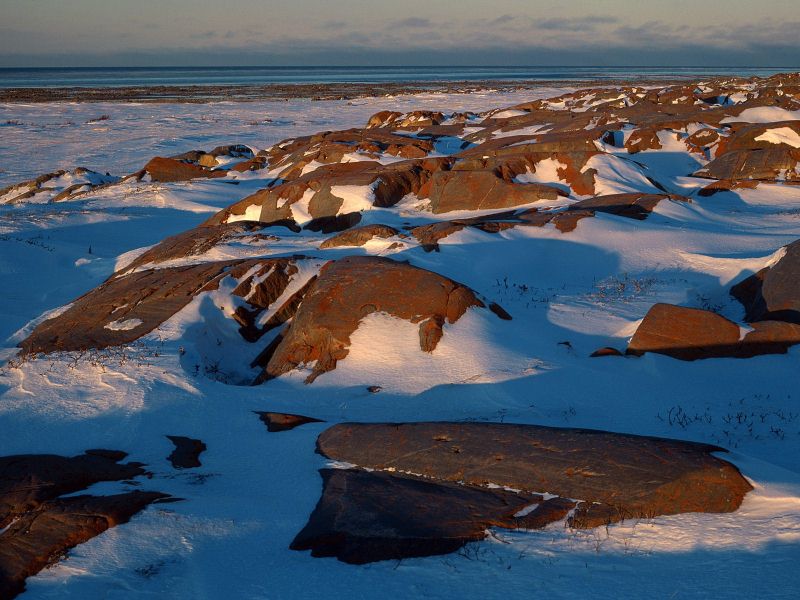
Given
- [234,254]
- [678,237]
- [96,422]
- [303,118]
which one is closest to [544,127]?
[678,237]

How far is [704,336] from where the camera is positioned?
7.96 metres

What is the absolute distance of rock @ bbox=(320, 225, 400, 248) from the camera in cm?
1306

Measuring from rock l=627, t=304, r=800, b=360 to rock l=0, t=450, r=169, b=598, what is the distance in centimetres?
569

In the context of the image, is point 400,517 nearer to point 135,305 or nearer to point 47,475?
point 47,475

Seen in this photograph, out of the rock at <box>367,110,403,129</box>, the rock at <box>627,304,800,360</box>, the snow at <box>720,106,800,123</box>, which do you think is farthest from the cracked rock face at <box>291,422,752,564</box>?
the rock at <box>367,110,403,129</box>

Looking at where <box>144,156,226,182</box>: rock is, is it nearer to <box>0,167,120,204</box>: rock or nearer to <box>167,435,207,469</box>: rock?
<box>0,167,120,204</box>: rock

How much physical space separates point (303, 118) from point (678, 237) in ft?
151

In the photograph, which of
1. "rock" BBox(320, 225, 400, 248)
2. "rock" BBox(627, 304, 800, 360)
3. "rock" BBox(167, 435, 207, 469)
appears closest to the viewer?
"rock" BBox(167, 435, 207, 469)

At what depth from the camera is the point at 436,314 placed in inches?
330

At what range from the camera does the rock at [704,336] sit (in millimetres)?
7816

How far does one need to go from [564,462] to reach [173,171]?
24745mm

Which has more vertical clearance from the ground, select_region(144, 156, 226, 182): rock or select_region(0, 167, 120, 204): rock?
select_region(144, 156, 226, 182): rock

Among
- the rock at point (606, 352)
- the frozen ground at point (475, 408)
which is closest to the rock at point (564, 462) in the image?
the frozen ground at point (475, 408)

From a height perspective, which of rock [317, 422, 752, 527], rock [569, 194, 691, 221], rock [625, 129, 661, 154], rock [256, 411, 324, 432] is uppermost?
rock [625, 129, 661, 154]
